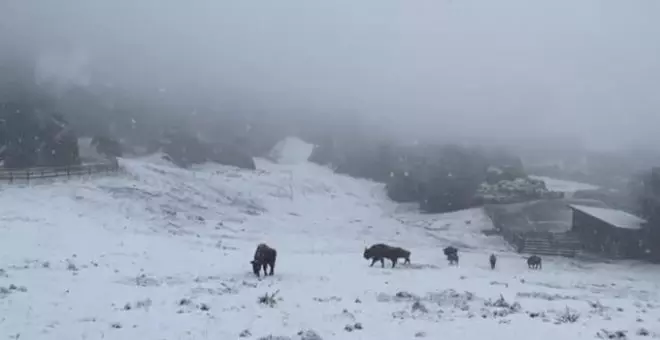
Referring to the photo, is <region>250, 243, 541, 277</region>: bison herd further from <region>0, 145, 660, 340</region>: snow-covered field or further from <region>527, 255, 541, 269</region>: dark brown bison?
<region>0, 145, 660, 340</region>: snow-covered field

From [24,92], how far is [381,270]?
68586mm

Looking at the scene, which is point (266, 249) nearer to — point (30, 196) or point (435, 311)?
point (435, 311)

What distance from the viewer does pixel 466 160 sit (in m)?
76.8

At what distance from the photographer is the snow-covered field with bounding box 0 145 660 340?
15234 mm

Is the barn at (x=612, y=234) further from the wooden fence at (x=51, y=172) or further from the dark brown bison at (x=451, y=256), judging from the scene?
the wooden fence at (x=51, y=172)

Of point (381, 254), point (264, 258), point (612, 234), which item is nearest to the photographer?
point (264, 258)

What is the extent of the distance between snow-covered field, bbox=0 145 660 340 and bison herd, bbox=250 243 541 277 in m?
0.83

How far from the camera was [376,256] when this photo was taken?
104 ft

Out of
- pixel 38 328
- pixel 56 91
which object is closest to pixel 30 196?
pixel 38 328

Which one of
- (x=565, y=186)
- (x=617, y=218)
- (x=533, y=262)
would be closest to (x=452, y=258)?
(x=533, y=262)

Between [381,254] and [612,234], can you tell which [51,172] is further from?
[612,234]

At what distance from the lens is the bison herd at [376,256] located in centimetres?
2484

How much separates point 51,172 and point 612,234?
153 ft

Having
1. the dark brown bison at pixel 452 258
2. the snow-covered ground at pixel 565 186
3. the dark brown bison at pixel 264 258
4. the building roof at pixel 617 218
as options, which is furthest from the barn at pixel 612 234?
the dark brown bison at pixel 264 258
